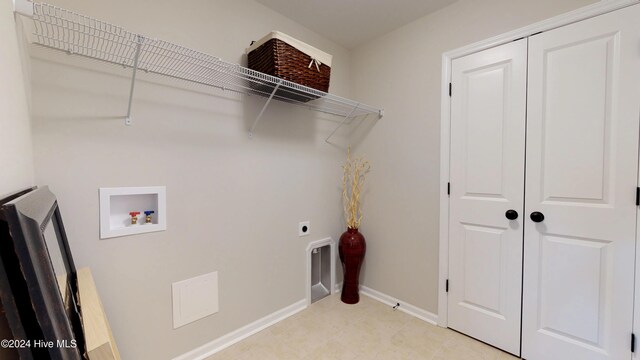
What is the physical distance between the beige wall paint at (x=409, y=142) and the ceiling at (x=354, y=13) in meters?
0.10

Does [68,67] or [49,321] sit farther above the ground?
[68,67]

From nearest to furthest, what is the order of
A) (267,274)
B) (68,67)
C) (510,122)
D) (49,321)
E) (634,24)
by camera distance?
1. (49,321)
2. (68,67)
3. (634,24)
4. (510,122)
5. (267,274)

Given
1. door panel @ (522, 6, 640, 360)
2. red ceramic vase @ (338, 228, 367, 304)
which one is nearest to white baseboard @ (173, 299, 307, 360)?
red ceramic vase @ (338, 228, 367, 304)

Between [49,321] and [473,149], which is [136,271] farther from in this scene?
[473,149]

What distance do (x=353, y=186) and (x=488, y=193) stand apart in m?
1.08

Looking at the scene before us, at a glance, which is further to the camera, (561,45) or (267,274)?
(267,274)

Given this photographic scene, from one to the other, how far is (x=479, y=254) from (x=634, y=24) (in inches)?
57.5

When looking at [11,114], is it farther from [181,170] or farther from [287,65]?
[287,65]

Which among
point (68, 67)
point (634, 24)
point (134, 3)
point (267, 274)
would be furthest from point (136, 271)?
point (634, 24)

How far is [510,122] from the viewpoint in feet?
5.53

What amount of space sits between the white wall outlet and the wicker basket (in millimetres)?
1017

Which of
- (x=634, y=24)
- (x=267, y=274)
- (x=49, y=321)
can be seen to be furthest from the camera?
(x=267, y=274)

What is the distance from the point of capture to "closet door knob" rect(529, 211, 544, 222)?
5.22ft

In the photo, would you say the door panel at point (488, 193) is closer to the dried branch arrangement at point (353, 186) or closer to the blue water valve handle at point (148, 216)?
the dried branch arrangement at point (353, 186)
